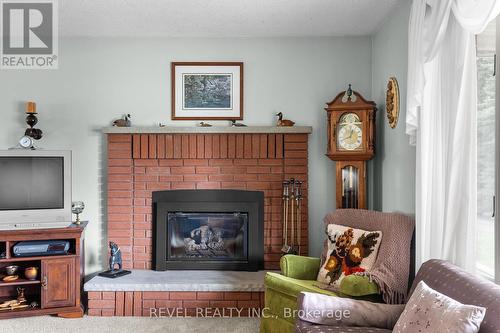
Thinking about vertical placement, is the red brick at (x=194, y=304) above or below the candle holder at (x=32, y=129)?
below

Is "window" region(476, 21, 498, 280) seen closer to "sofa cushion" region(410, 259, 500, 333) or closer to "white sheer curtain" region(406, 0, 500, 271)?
"white sheer curtain" region(406, 0, 500, 271)

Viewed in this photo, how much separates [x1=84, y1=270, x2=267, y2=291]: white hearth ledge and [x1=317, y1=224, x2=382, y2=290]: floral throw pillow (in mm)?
727

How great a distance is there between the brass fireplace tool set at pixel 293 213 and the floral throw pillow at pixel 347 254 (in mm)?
795

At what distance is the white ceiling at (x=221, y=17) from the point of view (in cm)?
332

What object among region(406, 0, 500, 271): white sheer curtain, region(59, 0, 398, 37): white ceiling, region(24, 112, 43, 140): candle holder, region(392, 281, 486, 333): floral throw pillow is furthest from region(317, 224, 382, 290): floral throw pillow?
region(24, 112, 43, 140): candle holder

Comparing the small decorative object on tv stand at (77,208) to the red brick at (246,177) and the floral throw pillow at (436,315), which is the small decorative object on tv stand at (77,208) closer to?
the red brick at (246,177)

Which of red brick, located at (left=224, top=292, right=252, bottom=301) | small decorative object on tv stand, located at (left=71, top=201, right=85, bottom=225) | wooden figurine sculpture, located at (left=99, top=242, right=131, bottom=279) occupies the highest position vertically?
small decorative object on tv stand, located at (left=71, top=201, right=85, bottom=225)

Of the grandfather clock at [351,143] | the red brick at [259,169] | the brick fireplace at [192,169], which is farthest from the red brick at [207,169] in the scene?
the grandfather clock at [351,143]

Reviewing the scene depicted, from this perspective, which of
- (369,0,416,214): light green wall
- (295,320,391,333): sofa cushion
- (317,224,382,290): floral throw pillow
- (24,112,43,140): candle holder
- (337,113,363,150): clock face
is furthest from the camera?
(24,112,43,140): candle holder

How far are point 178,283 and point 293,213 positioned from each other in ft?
3.96

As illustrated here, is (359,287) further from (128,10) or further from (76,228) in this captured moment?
(128,10)

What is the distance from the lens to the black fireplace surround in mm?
4070

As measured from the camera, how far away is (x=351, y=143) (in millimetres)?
3732

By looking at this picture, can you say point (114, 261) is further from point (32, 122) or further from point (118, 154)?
point (32, 122)
